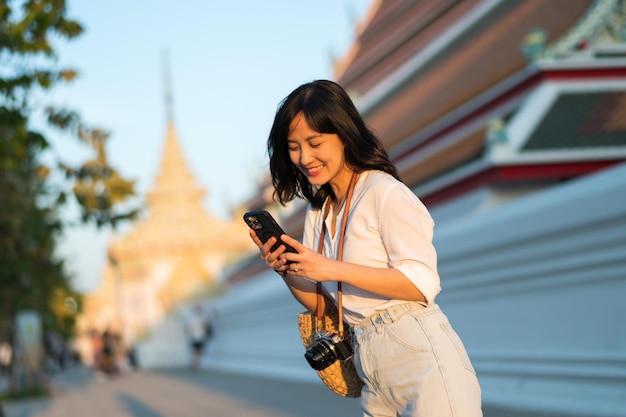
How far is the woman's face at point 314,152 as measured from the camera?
9.74 feet

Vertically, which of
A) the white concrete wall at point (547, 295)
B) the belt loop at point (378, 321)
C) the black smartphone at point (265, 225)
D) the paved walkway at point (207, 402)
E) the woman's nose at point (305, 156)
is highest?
the woman's nose at point (305, 156)

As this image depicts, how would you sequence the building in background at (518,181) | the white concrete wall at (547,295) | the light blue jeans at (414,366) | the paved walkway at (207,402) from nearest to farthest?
the light blue jeans at (414,366), the white concrete wall at (547,295), the building in background at (518,181), the paved walkway at (207,402)

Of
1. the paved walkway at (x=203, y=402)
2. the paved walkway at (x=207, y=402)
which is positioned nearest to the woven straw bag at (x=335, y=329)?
the paved walkway at (x=207, y=402)

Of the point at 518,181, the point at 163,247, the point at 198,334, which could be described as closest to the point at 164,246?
the point at 163,247

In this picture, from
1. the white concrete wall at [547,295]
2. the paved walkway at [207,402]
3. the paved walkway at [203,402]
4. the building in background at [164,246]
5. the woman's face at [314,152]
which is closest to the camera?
the woman's face at [314,152]

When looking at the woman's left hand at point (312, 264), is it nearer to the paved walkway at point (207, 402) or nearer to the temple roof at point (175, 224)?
the paved walkway at point (207, 402)

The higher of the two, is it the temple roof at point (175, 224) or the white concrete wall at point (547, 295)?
the temple roof at point (175, 224)

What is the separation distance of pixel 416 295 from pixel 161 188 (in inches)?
1509

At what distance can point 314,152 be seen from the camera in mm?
2986

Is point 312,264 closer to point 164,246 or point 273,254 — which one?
point 273,254

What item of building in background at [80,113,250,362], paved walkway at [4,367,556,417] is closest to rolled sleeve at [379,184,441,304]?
paved walkway at [4,367,556,417]

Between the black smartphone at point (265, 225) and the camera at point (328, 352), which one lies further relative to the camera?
the camera at point (328, 352)

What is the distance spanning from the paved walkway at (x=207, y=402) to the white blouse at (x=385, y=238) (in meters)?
4.27

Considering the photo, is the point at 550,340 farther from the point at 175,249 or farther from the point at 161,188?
the point at 161,188
